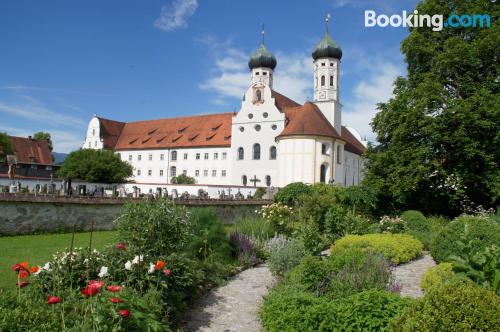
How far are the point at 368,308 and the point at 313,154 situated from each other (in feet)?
124

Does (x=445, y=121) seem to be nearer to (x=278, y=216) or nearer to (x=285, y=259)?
(x=278, y=216)

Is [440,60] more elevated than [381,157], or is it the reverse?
[440,60]

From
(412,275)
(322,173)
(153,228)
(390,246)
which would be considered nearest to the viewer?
(153,228)

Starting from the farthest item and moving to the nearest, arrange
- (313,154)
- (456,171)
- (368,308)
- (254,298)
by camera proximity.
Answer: (313,154) → (456,171) → (254,298) → (368,308)

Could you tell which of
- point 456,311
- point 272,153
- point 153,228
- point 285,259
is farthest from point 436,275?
point 272,153

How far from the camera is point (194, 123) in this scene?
193ft

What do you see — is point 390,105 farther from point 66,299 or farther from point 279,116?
point 279,116

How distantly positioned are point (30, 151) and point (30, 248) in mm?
47347

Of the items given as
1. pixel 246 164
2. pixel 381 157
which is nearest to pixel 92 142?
pixel 246 164

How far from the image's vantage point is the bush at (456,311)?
4.70m

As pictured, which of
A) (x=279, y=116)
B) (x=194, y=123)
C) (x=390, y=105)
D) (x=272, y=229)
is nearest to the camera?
(x=272, y=229)

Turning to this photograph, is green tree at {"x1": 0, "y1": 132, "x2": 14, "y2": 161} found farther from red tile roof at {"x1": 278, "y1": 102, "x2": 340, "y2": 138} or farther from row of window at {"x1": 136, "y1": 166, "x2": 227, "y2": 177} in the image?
red tile roof at {"x1": 278, "y1": 102, "x2": 340, "y2": 138}

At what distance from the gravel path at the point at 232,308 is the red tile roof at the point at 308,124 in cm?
3442

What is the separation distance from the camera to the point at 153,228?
797 centimetres
